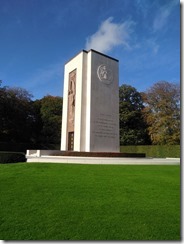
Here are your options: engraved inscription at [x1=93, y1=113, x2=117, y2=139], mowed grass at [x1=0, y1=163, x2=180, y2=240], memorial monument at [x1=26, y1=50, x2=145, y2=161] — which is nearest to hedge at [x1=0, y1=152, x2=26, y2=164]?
memorial monument at [x1=26, y1=50, x2=145, y2=161]

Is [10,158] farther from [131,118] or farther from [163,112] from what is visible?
[131,118]

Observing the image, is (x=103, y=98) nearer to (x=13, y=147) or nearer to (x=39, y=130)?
(x=13, y=147)

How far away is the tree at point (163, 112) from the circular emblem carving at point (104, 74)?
12.6 meters

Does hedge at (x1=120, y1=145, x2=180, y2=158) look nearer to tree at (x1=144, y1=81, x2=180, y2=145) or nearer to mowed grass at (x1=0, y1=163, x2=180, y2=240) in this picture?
tree at (x1=144, y1=81, x2=180, y2=145)

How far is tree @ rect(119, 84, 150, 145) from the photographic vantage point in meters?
34.1

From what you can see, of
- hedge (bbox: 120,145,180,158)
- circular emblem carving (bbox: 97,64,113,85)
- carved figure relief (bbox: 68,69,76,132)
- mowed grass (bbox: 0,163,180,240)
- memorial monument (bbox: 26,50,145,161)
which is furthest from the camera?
hedge (bbox: 120,145,180,158)

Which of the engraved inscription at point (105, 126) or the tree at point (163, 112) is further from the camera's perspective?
the tree at point (163, 112)

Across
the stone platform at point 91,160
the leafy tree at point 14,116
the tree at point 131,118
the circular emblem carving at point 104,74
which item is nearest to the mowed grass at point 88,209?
the stone platform at point 91,160

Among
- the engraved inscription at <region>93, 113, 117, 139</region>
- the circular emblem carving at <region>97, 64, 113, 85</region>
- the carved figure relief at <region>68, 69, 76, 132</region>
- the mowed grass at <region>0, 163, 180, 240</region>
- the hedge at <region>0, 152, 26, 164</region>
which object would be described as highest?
the circular emblem carving at <region>97, 64, 113, 85</region>

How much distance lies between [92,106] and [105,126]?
1.92 m

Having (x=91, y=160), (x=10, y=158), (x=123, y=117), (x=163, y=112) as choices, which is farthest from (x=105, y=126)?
(x=123, y=117)

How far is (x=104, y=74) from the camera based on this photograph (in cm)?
2006

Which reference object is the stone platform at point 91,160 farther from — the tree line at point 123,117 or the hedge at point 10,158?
the tree line at point 123,117

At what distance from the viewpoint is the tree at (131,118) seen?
34.1 metres
